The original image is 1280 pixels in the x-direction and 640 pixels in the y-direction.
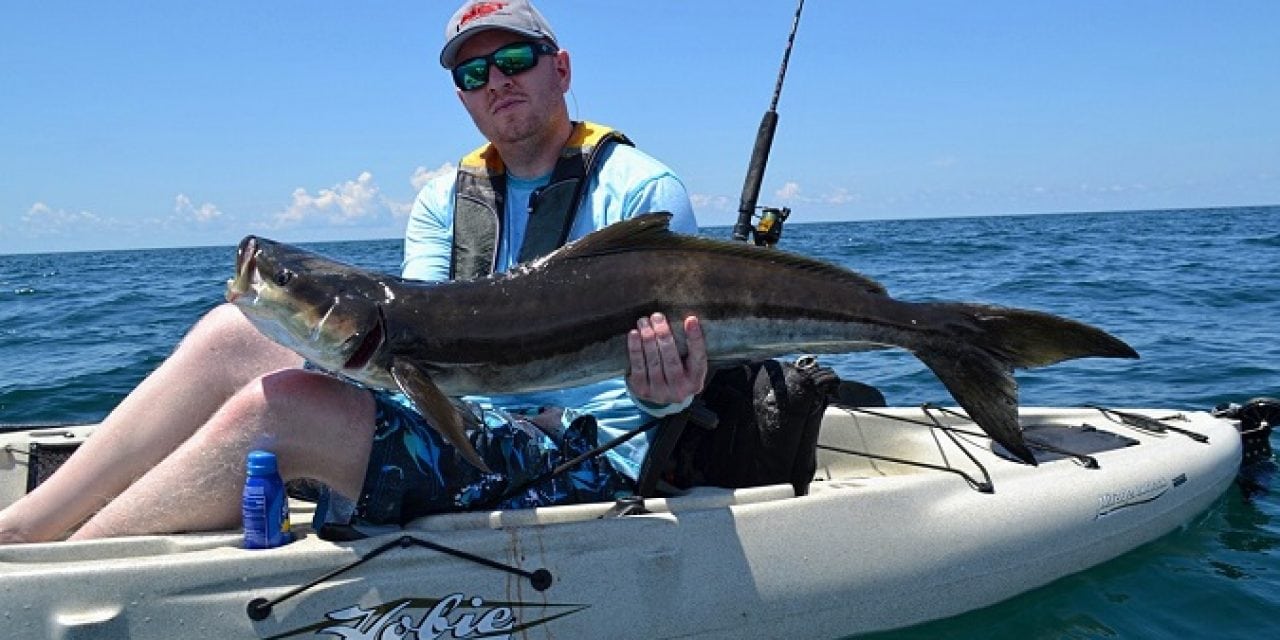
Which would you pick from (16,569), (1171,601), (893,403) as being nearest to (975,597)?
(1171,601)

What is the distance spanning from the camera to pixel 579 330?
3285 millimetres

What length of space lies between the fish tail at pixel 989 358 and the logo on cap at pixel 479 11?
2096mm

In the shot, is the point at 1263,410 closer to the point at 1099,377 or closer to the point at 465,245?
the point at 1099,377

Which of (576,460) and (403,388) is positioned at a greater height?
(403,388)

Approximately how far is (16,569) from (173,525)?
50 centimetres

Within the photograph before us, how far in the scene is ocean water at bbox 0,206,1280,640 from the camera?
4.71 metres

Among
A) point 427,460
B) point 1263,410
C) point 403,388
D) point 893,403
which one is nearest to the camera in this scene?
point 403,388

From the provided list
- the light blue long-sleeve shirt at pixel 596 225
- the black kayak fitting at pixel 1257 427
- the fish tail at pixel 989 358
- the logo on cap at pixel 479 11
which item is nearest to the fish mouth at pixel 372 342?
the light blue long-sleeve shirt at pixel 596 225

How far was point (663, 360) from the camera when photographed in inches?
131

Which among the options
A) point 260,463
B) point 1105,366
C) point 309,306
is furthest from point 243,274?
point 1105,366

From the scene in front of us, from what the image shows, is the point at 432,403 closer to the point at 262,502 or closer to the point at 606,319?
the point at 606,319

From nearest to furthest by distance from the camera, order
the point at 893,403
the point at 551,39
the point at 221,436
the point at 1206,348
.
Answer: the point at 221,436 < the point at 551,39 < the point at 893,403 < the point at 1206,348

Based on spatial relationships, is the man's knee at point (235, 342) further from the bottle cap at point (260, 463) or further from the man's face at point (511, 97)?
the man's face at point (511, 97)

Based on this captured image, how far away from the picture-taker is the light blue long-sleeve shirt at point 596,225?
4023 mm
